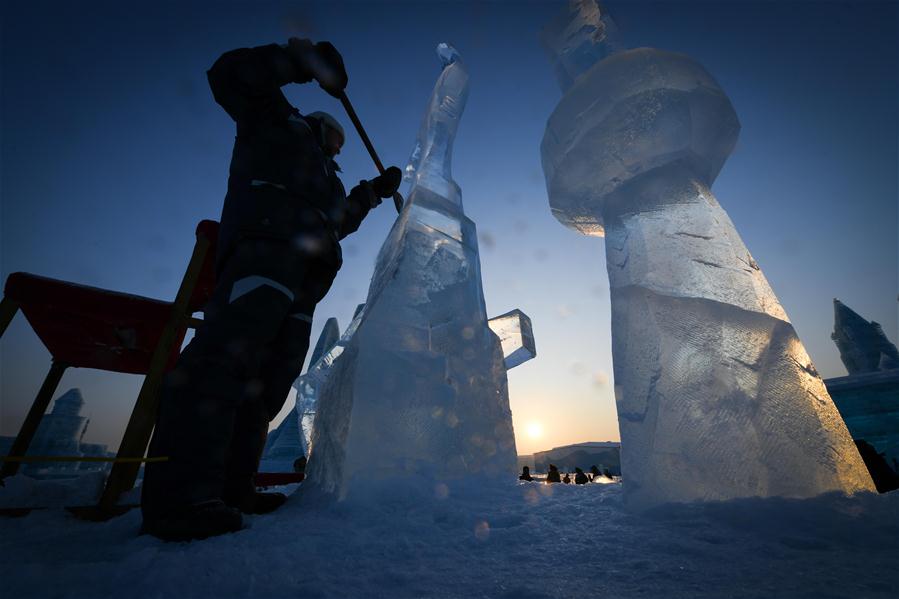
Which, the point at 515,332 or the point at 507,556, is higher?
the point at 515,332

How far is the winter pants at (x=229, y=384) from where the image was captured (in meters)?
1.19

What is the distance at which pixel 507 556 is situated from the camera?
2.82 feet

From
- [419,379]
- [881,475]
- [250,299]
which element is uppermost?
[250,299]

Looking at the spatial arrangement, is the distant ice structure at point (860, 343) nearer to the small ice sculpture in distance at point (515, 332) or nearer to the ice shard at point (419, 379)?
the small ice sculpture in distance at point (515, 332)

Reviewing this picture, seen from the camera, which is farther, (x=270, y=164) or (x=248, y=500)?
(x=270, y=164)

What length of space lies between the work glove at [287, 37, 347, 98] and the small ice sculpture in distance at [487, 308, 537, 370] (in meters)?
1.93

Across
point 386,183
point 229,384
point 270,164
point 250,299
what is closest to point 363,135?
point 386,183

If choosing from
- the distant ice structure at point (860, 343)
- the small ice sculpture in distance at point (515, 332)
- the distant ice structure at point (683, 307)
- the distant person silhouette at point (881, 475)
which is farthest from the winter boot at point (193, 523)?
the distant ice structure at point (860, 343)

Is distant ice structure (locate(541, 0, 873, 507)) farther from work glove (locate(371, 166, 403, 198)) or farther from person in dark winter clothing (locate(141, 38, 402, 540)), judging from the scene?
person in dark winter clothing (locate(141, 38, 402, 540))

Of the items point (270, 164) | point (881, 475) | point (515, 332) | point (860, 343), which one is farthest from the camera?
point (860, 343)

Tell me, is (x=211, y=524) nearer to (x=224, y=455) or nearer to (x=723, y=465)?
(x=224, y=455)

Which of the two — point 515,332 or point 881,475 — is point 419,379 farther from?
point 881,475

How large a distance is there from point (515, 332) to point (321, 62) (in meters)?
2.18

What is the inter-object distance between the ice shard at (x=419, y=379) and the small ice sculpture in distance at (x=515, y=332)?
50 centimetres
